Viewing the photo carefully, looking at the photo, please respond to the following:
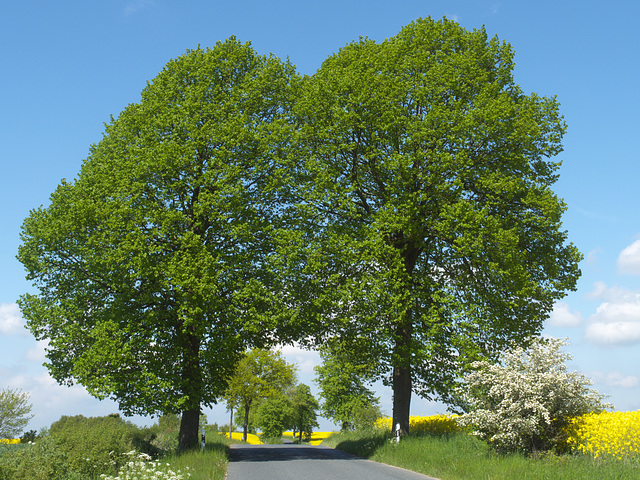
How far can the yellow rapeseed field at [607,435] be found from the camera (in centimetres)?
1457

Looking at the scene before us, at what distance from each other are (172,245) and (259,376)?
31.8 meters

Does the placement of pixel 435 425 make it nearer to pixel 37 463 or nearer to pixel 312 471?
pixel 312 471

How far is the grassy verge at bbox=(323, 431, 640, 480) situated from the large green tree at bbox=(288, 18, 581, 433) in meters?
3.14

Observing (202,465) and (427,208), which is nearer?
(202,465)

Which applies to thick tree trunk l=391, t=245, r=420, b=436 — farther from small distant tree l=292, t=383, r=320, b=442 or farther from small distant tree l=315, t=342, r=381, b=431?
small distant tree l=292, t=383, r=320, b=442

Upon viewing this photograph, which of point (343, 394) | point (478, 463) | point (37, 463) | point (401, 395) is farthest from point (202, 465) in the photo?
point (343, 394)

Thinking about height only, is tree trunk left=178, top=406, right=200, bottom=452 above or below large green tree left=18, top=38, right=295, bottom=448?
below

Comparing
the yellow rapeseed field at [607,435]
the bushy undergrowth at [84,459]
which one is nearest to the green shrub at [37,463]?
the bushy undergrowth at [84,459]

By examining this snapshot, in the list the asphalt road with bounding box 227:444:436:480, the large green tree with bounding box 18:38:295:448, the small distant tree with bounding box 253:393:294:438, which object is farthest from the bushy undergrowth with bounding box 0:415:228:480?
the small distant tree with bounding box 253:393:294:438

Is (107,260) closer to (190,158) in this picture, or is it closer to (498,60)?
(190,158)

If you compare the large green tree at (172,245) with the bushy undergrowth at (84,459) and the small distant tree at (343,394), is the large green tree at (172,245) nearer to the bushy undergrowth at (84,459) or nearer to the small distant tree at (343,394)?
the bushy undergrowth at (84,459)

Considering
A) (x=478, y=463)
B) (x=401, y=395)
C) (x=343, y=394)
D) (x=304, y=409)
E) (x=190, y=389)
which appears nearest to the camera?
(x=478, y=463)

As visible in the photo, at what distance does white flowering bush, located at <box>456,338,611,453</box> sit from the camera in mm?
16297

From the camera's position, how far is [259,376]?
52.9 metres
